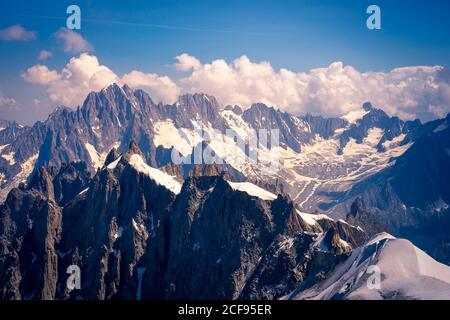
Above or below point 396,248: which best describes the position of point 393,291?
below

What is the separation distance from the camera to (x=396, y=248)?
639 feet
